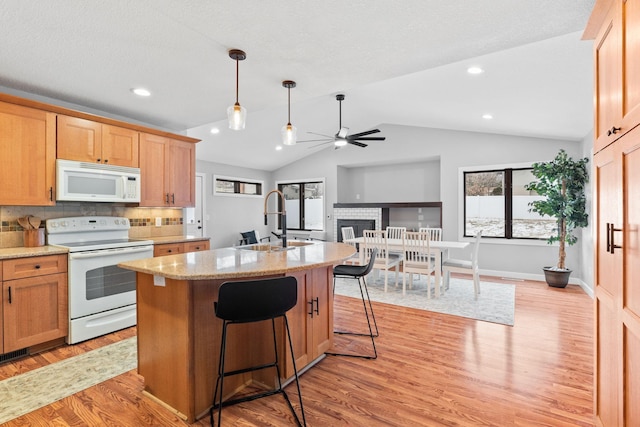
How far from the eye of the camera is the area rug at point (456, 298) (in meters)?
3.80

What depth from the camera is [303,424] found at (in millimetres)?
1814

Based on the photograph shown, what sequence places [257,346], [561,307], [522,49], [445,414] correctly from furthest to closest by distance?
[561,307]
[522,49]
[257,346]
[445,414]

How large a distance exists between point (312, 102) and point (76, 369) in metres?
4.55

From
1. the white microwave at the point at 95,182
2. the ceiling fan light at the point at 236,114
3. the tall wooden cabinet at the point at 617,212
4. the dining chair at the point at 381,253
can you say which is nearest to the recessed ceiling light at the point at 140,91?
the white microwave at the point at 95,182

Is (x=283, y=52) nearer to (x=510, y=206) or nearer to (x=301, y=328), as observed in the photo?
(x=301, y=328)

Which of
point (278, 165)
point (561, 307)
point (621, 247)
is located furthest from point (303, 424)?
point (278, 165)

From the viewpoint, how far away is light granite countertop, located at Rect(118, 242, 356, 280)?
1776 millimetres

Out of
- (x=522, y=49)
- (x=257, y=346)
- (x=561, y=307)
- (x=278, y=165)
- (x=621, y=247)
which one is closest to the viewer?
(x=621, y=247)

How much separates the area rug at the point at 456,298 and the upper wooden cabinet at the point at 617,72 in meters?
2.60

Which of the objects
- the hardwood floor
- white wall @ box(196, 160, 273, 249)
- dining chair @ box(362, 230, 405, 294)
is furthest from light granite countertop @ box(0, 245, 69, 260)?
white wall @ box(196, 160, 273, 249)

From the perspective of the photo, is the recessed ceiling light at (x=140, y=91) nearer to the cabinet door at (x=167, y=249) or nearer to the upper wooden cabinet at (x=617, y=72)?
the cabinet door at (x=167, y=249)

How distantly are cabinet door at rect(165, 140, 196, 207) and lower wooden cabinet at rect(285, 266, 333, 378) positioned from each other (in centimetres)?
255

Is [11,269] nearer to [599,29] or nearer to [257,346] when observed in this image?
[257,346]

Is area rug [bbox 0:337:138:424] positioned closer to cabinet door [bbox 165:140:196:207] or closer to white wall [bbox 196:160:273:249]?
cabinet door [bbox 165:140:196:207]
